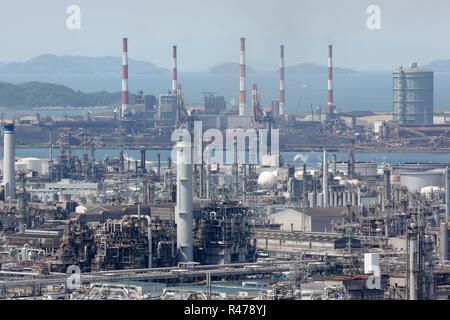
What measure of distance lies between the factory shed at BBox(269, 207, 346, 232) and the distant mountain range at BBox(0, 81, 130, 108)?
140ft

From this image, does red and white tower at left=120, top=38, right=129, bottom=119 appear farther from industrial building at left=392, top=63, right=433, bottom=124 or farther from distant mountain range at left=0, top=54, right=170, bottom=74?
distant mountain range at left=0, top=54, right=170, bottom=74

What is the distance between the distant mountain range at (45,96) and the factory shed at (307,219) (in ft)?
140

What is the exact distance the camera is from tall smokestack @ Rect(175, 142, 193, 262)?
1628 cm

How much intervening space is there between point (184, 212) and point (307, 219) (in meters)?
5.80

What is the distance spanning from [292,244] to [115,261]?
4564 mm

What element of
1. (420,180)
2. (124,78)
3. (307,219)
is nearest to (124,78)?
(124,78)

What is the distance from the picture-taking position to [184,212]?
53.7ft

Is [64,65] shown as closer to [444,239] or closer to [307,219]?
[307,219]

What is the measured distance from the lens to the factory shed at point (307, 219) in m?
21.7

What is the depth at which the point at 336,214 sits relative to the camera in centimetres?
2220

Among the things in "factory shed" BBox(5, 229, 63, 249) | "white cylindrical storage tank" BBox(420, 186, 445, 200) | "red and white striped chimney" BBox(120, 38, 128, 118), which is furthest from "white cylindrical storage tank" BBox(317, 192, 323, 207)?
"red and white striped chimney" BBox(120, 38, 128, 118)

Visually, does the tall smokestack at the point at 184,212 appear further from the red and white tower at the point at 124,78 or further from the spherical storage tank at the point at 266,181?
the red and white tower at the point at 124,78

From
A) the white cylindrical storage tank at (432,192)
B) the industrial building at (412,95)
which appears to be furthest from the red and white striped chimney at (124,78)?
the white cylindrical storage tank at (432,192)
